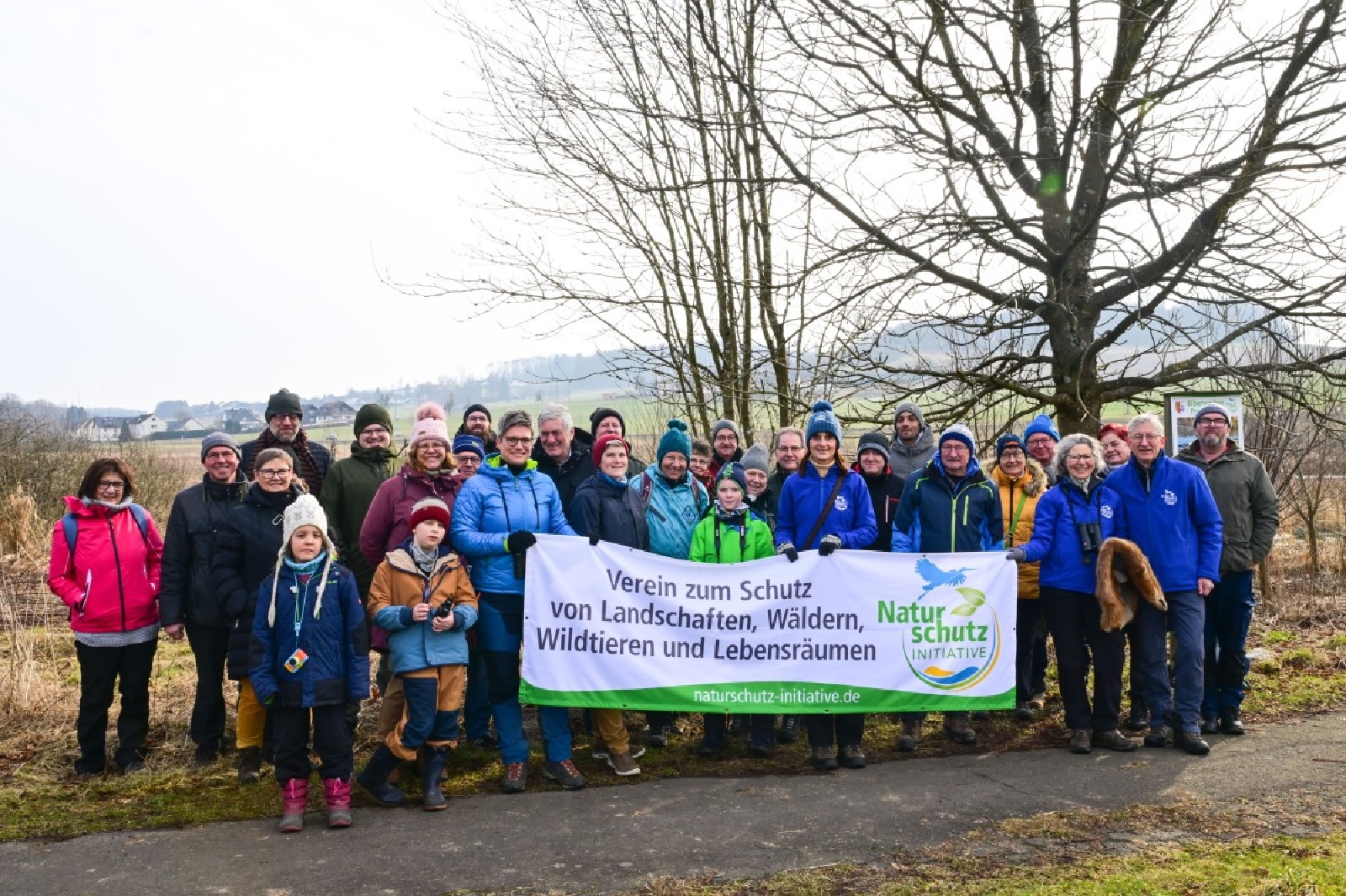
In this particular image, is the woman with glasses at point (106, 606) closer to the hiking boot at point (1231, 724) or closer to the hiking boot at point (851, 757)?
the hiking boot at point (851, 757)

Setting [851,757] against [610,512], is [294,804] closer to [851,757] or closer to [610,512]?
[610,512]

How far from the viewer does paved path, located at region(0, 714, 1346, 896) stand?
195 inches

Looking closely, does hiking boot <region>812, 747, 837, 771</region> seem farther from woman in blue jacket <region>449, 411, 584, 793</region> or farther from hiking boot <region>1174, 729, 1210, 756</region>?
hiking boot <region>1174, 729, 1210, 756</region>

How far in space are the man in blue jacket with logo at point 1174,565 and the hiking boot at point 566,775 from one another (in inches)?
146

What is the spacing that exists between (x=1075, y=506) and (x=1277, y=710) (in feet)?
7.99

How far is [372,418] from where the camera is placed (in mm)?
7566

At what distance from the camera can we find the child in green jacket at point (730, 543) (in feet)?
22.5

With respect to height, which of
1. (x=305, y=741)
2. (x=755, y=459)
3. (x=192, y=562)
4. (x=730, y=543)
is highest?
(x=755, y=459)

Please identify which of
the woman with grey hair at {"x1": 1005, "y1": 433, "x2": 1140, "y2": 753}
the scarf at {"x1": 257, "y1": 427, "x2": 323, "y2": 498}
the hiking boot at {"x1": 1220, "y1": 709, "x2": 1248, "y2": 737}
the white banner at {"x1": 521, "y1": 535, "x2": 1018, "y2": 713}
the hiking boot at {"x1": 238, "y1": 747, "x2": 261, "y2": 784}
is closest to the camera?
the hiking boot at {"x1": 238, "y1": 747, "x2": 261, "y2": 784}

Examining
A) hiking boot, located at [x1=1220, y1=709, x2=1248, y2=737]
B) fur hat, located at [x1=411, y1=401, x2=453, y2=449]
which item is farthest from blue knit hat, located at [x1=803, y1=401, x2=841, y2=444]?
hiking boot, located at [x1=1220, y1=709, x2=1248, y2=737]

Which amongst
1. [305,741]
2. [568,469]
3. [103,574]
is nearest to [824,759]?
[568,469]

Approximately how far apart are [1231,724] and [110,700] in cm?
731

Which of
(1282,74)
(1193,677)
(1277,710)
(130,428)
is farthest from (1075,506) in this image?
(130,428)

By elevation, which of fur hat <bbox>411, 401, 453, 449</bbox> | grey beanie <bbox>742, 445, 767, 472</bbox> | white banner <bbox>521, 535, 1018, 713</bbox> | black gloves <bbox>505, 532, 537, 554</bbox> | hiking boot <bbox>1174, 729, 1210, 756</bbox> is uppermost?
Result: fur hat <bbox>411, 401, 453, 449</bbox>
